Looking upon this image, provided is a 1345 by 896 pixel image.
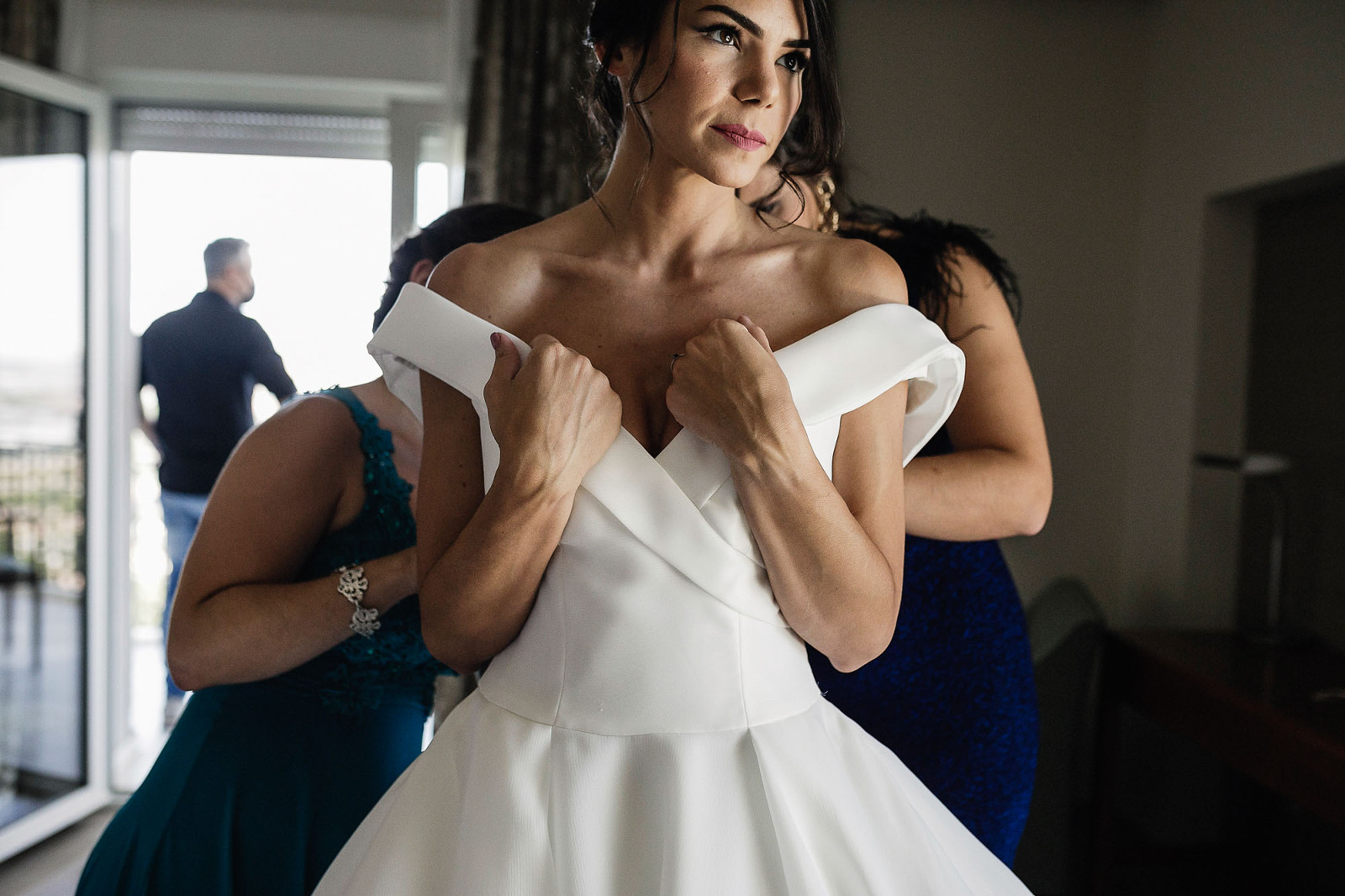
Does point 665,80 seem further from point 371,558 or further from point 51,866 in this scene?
point 51,866

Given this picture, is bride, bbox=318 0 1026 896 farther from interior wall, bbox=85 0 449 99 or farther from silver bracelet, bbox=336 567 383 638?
interior wall, bbox=85 0 449 99

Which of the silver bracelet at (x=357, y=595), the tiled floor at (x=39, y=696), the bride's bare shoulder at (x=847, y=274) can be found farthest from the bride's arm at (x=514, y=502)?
the tiled floor at (x=39, y=696)

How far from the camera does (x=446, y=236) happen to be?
1.49m

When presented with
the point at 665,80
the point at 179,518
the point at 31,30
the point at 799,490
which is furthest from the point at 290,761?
the point at 31,30

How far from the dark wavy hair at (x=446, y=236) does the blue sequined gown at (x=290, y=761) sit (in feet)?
0.86

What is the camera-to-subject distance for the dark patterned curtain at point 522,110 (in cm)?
346

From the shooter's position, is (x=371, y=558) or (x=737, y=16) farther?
(x=371, y=558)

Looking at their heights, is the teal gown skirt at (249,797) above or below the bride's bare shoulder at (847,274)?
below

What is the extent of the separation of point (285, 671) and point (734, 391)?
0.78 m

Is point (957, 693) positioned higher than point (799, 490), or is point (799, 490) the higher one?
point (799, 490)

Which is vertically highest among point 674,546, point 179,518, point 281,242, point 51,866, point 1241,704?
point 281,242

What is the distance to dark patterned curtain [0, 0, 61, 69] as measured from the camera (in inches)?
139

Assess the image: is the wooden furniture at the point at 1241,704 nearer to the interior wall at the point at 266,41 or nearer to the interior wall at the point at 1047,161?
the interior wall at the point at 1047,161

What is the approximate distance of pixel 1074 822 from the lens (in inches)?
123
